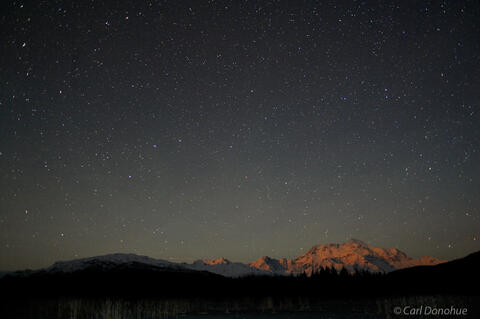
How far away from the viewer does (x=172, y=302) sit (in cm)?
9119

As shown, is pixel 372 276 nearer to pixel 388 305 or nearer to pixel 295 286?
pixel 295 286

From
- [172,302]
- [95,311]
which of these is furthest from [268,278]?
[95,311]

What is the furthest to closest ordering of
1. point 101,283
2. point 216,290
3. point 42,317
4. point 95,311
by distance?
point 101,283 < point 216,290 < point 95,311 < point 42,317

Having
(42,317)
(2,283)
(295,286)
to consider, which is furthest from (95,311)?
(2,283)

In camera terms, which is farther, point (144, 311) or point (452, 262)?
point (452, 262)

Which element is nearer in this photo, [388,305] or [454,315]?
[454,315]

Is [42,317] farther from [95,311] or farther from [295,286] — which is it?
[295,286]

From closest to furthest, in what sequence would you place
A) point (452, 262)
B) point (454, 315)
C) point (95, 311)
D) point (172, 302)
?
point (454, 315)
point (95, 311)
point (172, 302)
point (452, 262)

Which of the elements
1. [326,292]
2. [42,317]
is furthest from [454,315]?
[326,292]

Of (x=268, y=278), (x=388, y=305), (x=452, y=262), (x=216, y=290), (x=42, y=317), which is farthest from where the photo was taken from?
(x=452, y=262)

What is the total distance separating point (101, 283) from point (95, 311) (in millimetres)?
129392

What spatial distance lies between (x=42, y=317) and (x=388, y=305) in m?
64.2

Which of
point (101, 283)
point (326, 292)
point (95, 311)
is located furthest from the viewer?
point (101, 283)

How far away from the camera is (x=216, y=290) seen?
406 ft
